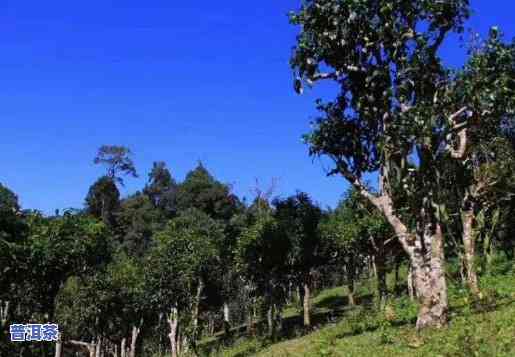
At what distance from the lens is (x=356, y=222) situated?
1860 inches

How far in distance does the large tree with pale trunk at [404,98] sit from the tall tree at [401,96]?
0.03 metres

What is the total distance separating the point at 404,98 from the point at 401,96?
17 cm

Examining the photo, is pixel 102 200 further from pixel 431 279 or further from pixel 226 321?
pixel 431 279

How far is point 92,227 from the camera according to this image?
3566 cm

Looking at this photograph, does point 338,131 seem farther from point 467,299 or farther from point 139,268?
point 139,268

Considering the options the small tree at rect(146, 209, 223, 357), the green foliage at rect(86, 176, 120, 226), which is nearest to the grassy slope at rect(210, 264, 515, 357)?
the small tree at rect(146, 209, 223, 357)

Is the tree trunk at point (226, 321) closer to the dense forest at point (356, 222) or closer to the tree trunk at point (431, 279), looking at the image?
the dense forest at point (356, 222)

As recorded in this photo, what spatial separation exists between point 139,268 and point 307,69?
4132 centimetres

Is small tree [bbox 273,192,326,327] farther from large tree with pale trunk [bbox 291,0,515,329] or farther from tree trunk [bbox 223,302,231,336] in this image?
large tree with pale trunk [bbox 291,0,515,329]

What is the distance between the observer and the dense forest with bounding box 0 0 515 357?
64.3 feet

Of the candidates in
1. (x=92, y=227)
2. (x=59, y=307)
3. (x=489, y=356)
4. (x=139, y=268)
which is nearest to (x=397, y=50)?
(x=489, y=356)

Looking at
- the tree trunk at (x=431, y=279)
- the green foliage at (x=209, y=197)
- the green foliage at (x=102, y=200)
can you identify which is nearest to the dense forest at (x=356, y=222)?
the tree trunk at (x=431, y=279)

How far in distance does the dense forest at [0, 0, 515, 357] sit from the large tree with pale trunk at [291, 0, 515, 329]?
44 millimetres

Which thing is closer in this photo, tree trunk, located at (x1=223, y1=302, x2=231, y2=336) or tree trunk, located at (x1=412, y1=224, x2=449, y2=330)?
tree trunk, located at (x1=412, y1=224, x2=449, y2=330)
